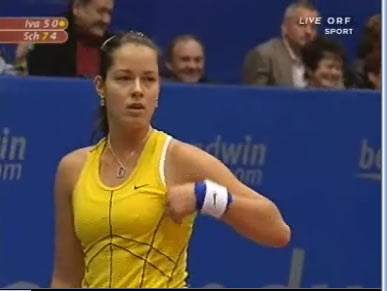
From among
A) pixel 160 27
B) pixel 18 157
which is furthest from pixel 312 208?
pixel 18 157

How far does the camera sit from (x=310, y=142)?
5094 millimetres

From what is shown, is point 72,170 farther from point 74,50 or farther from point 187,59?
point 187,59

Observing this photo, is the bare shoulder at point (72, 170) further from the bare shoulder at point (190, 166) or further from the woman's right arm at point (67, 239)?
the bare shoulder at point (190, 166)

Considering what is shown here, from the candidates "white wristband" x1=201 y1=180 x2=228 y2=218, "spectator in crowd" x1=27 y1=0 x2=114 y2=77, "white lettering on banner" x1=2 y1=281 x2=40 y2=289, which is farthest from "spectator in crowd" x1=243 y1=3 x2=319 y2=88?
"white wristband" x1=201 y1=180 x2=228 y2=218

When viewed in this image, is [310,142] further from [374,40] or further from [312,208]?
[374,40]

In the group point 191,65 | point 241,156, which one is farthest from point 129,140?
point 191,65

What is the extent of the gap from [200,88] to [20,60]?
3.20 ft

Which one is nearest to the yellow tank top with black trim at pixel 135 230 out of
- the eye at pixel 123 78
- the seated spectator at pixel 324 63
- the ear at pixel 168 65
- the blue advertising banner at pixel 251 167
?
the eye at pixel 123 78

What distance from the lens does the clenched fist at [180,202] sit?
2869 mm

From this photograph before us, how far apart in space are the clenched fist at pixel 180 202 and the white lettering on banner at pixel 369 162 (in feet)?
7.72

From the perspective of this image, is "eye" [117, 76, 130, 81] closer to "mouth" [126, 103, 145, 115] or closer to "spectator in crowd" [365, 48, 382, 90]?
"mouth" [126, 103, 145, 115]

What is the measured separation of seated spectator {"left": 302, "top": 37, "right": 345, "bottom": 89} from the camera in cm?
515

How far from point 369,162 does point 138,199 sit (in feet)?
7.83

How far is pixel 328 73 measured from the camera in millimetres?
5180
